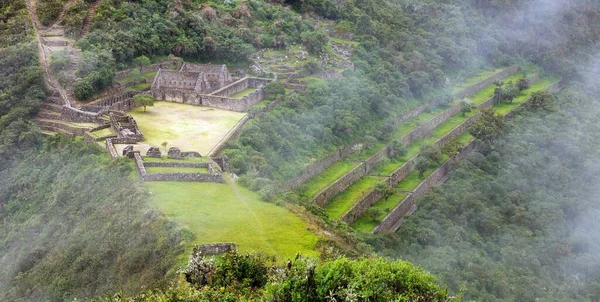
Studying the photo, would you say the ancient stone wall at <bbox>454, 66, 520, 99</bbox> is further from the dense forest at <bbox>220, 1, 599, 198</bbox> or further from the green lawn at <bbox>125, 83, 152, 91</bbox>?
the green lawn at <bbox>125, 83, 152, 91</bbox>

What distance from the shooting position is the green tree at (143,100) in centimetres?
5400

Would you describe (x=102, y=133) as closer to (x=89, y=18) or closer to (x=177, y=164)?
(x=177, y=164)

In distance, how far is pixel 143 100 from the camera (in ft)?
177

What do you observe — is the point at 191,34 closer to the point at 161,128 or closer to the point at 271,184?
the point at 161,128

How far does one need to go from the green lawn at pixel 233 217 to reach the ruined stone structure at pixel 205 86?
18.3 metres

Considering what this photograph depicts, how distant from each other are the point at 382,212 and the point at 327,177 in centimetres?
A: 498

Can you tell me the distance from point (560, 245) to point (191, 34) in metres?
37.7

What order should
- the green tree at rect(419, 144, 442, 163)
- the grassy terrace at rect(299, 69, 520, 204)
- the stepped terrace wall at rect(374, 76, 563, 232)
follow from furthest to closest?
the green tree at rect(419, 144, 442, 163) → the grassy terrace at rect(299, 69, 520, 204) → the stepped terrace wall at rect(374, 76, 563, 232)

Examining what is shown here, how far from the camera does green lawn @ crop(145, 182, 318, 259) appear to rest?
3181 centimetres

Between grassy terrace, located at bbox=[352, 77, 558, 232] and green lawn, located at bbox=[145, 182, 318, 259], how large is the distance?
436 inches

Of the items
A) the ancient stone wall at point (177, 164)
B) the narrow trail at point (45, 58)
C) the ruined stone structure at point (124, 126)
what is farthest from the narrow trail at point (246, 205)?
the narrow trail at point (45, 58)

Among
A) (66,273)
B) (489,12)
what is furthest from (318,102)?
(489,12)

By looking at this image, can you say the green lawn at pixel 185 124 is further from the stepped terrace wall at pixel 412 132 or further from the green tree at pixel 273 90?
the stepped terrace wall at pixel 412 132

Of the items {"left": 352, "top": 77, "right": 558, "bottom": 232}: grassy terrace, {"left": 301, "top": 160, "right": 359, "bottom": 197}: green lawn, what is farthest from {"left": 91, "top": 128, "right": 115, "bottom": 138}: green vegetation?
{"left": 352, "top": 77, "right": 558, "bottom": 232}: grassy terrace
